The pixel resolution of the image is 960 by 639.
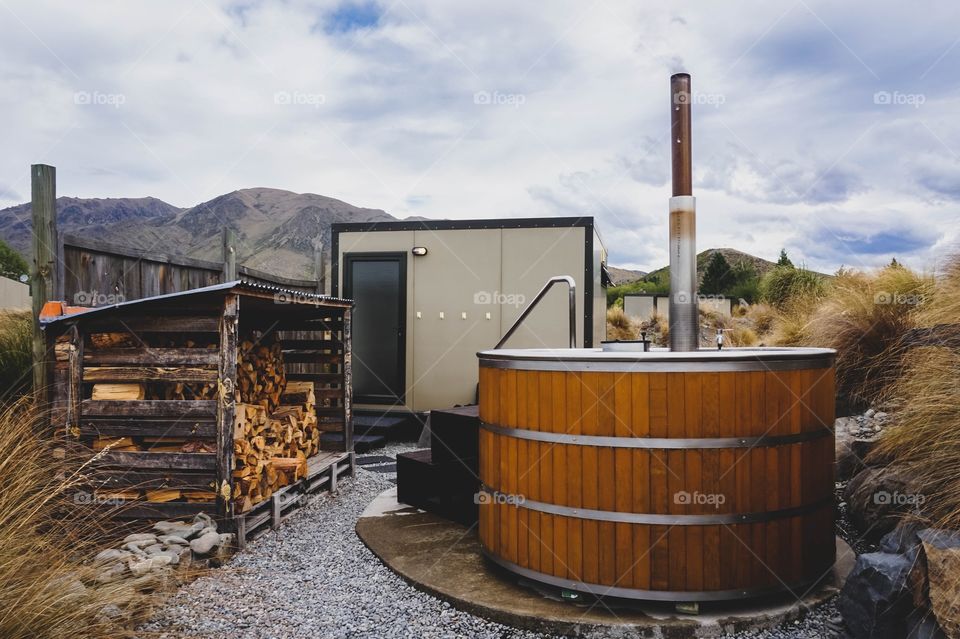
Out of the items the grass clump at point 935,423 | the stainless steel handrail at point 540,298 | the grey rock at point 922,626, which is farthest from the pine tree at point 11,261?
the grey rock at point 922,626

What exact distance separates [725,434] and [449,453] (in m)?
2.36

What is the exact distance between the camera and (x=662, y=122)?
3.91m

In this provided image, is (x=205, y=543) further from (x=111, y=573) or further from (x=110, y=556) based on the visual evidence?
(x=111, y=573)

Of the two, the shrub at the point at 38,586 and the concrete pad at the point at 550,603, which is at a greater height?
the shrub at the point at 38,586

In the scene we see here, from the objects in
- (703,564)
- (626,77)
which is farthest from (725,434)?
(626,77)

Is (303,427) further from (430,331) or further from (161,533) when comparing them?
(430,331)

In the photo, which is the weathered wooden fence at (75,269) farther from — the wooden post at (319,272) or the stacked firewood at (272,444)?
the wooden post at (319,272)

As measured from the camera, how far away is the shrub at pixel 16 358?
14.9ft

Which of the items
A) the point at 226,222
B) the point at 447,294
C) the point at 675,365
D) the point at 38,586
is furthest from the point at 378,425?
the point at 226,222

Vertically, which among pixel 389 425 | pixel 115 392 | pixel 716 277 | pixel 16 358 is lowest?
pixel 389 425

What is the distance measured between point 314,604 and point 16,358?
11.1 feet

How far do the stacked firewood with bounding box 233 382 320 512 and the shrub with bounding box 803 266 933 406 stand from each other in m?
5.29

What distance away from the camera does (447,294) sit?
8.73m

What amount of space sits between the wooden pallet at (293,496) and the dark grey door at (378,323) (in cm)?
264
